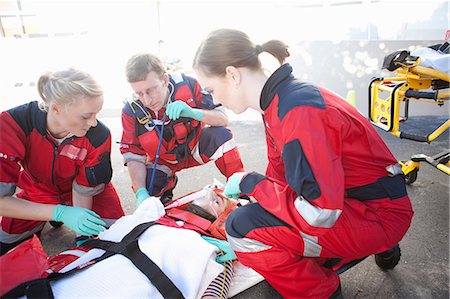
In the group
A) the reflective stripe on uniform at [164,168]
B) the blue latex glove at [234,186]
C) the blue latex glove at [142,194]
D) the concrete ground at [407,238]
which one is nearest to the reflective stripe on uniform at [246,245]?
the blue latex glove at [234,186]

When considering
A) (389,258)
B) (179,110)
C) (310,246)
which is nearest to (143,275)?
(310,246)

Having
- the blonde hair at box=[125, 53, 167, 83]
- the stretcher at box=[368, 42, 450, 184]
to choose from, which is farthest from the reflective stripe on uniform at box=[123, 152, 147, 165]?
the stretcher at box=[368, 42, 450, 184]

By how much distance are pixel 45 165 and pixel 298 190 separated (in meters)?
1.40

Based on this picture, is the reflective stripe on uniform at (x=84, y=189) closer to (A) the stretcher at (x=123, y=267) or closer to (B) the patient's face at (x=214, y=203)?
(A) the stretcher at (x=123, y=267)

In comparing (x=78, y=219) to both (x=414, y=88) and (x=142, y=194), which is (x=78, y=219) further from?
(x=414, y=88)

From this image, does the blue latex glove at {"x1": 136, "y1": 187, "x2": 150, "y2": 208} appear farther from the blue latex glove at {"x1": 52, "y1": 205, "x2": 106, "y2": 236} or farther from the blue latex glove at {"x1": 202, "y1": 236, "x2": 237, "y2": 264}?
the blue latex glove at {"x1": 202, "y1": 236, "x2": 237, "y2": 264}

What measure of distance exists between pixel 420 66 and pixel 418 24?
2617 millimetres

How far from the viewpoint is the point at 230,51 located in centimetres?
133

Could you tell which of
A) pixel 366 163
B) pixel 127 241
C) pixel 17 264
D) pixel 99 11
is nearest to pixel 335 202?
pixel 366 163

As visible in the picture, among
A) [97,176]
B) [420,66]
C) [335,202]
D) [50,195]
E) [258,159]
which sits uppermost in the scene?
[420,66]

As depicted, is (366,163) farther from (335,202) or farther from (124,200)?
(124,200)

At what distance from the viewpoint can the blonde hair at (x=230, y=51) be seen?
52.7 inches

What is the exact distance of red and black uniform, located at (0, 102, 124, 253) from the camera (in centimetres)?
163

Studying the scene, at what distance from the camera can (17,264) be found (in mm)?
1221
